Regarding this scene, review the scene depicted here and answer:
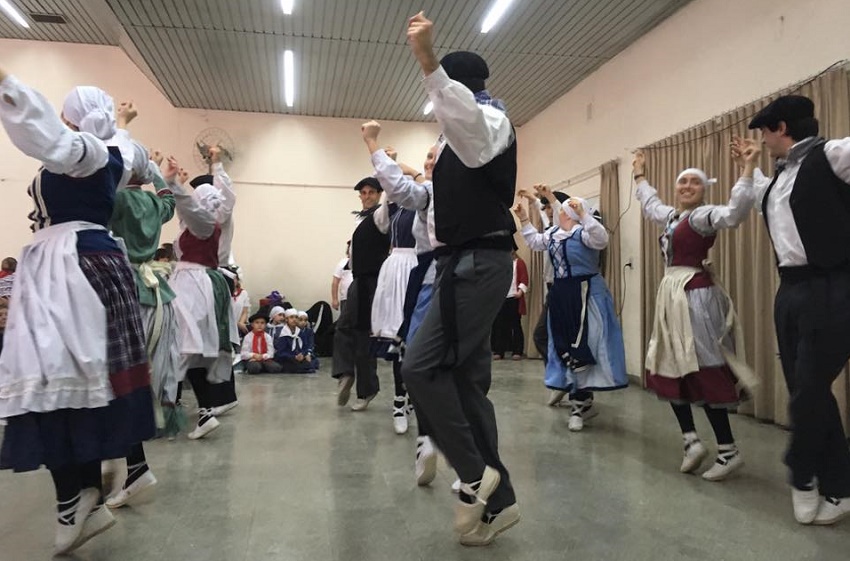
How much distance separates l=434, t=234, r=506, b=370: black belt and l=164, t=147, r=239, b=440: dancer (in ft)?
5.47

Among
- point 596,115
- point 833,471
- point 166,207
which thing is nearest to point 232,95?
point 596,115

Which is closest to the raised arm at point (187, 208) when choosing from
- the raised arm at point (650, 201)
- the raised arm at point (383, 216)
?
the raised arm at point (383, 216)

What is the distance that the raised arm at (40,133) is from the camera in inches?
58.3

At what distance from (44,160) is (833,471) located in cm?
268

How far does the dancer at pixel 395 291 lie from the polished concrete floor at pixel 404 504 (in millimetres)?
237

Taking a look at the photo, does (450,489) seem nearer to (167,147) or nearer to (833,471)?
(833,471)

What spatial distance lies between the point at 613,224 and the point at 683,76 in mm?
1629

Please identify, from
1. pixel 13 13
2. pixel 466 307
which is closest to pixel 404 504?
pixel 466 307

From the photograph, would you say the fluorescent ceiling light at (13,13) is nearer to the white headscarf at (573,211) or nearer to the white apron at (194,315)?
the white apron at (194,315)

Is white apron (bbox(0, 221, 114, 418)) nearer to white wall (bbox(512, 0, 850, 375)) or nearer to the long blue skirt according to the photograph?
the long blue skirt

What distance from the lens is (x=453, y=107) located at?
5.32 ft

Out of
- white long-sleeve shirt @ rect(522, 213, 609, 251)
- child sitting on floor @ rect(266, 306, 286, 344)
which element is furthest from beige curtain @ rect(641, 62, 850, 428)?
child sitting on floor @ rect(266, 306, 286, 344)

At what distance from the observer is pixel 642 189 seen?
3.25 m

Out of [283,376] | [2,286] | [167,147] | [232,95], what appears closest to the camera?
[2,286]
